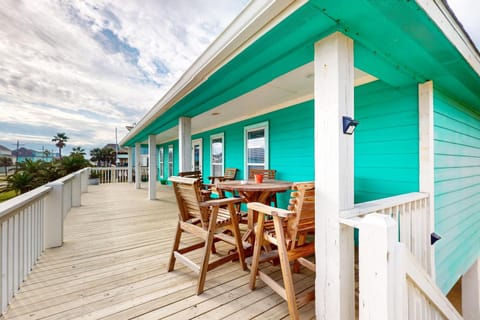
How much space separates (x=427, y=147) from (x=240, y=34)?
7.34 feet

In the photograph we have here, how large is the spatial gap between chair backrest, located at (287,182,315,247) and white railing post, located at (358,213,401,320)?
1.89 ft

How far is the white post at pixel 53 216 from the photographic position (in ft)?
8.90

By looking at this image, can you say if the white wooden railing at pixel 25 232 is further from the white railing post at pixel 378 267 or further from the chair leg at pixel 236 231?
the white railing post at pixel 378 267

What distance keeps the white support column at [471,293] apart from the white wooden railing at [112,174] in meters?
14.0

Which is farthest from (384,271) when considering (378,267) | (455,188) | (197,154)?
(197,154)

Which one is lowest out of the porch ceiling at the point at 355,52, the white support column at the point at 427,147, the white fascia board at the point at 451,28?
the white support column at the point at 427,147

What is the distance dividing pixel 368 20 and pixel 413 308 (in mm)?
1737

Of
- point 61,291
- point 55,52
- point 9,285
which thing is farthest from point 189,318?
point 55,52

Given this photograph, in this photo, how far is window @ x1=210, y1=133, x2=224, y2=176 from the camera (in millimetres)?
5965

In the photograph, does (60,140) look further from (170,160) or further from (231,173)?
(231,173)

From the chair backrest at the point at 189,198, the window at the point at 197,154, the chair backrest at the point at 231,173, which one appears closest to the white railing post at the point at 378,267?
the chair backrest at the point at 189,198

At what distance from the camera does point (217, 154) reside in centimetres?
625

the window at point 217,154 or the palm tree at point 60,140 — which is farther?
the palm tree at point 60,140

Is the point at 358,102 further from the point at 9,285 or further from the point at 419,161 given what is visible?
the point at 9,285
